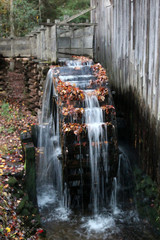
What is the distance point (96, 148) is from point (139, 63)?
→ 2267 millimetres

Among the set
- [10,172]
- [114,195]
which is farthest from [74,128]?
[114,195]

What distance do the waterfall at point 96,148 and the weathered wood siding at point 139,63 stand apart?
35.7 inches

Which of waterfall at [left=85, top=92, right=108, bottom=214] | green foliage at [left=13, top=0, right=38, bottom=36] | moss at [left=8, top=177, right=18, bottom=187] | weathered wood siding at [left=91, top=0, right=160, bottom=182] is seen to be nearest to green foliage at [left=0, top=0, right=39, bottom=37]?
green foliage at [left=13, top=0, right=38, bottom=36]

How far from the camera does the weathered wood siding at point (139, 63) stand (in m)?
5.68

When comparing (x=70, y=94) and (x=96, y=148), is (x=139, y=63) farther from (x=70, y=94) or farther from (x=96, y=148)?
(x=96, y=148)

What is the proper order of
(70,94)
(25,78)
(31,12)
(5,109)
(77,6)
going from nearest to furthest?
(70,94) → (5,109) → (25,78) → (31,12) → (77,6)

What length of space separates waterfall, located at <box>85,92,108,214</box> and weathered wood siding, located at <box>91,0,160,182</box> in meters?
0.91

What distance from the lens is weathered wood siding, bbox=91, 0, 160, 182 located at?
5676 millimetres

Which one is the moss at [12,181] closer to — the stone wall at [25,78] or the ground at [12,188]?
the ground at [12,188]

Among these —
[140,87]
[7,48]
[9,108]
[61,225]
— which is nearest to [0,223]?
[61,225]

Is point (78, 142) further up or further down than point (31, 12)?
further down

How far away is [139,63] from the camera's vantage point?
21.5 feet

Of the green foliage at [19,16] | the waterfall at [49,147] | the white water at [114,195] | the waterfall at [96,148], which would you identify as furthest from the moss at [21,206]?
the green foliage at [19,16]

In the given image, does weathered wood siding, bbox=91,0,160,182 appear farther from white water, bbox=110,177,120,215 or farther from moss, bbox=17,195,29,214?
moss, bbox=17,195,29,214
